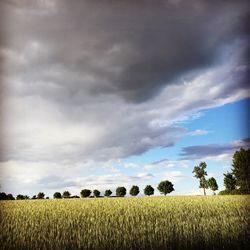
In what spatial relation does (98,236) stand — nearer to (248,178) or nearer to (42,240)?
(42,240)

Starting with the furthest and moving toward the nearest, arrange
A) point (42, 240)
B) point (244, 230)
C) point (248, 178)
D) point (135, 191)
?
point (135, 191) → point (248, 178) → point (244, 230) → point (42, 240)

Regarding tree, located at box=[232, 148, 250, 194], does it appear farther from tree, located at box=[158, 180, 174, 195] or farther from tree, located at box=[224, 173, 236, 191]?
tree, located at box=[158, 180, 174, 195]

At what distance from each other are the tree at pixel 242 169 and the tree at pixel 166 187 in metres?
37.5

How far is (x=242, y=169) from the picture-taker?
2506 inches

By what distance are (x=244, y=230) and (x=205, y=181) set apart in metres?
82.1

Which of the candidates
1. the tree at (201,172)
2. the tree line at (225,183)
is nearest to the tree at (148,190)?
the tree line at (225,183)

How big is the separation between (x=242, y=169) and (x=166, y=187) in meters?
40.4

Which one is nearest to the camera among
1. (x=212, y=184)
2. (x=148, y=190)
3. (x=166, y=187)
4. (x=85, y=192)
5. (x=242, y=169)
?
(x=242, y=169)

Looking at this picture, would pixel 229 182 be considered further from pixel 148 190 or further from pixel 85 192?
pixel 85 192

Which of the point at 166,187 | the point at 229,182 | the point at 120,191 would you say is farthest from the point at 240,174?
the point at 120,191

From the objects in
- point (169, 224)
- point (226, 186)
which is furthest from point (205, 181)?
point (169, 224)

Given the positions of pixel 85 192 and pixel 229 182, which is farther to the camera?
pixel 85 192

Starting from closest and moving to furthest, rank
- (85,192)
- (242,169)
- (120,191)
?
(242,169), (120,191), (85,192)

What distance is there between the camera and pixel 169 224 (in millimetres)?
11508
